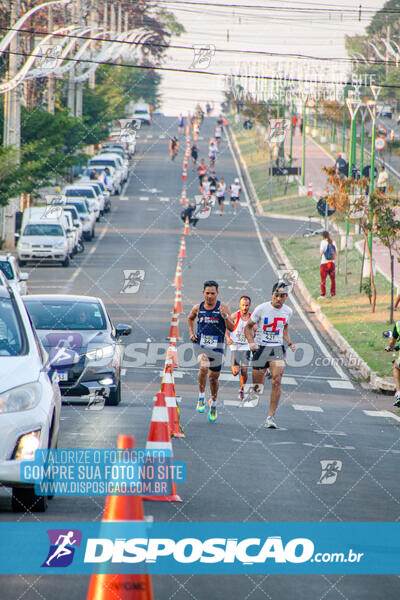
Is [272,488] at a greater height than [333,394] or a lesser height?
greater

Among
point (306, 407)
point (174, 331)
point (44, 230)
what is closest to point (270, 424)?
point (306, 407)

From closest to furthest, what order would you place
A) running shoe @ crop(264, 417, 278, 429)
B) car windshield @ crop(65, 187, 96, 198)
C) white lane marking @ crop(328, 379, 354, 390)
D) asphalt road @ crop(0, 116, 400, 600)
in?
asphalt road @ crop(0, 116, 400, 600) → running shoe @ crop(264, 417, 278, 429) → white lane marking @ crop(328, 379, 354, 390) → car windshield @ crop(65, 187, 96, 198)

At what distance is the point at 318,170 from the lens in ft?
270

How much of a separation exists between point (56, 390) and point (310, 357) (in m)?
17.7

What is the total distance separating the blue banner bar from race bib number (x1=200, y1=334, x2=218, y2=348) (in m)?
6.80

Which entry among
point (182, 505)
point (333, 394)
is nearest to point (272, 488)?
point (182, 505)

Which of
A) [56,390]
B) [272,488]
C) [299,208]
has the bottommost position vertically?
[299,208]

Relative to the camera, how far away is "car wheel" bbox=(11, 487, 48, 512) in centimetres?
904

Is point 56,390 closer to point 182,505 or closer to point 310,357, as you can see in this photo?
point 182,505

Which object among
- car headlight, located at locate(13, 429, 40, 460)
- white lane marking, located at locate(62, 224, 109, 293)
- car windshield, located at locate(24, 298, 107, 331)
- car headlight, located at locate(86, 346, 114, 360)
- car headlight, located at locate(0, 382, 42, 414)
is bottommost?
white lane marking, located at locate(62, 224, 109, 293)

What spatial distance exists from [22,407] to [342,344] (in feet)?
67.8

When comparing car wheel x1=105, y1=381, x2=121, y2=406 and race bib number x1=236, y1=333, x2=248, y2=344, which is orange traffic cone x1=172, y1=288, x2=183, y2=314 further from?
car wheel x1=105, y1=381, x2=121, y2=406

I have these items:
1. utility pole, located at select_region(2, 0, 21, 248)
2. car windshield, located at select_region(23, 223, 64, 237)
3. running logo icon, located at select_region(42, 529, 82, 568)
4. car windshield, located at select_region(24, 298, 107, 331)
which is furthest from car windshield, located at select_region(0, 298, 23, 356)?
car windshield, located at select_region(23, 223, 64, 237)

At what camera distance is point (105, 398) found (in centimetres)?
1698
